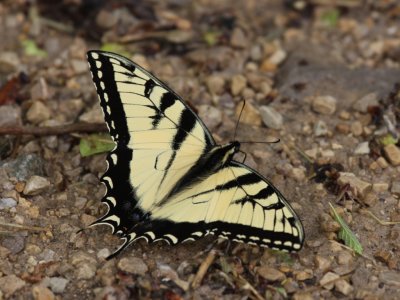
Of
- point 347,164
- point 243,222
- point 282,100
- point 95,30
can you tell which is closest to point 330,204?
point 347,164

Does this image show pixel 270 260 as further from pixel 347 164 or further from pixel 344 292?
pixel 347 164

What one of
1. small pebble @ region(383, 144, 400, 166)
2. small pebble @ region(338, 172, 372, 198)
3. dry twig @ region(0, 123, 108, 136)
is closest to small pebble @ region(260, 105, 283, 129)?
small pebble @ region(338, 172, 372, 198)

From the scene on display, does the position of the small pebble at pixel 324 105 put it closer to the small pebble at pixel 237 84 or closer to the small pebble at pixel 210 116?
the small pebble at pixel 237 84

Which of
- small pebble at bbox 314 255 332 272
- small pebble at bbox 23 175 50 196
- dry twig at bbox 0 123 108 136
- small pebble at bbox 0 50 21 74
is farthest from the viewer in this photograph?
small pebble at bbox 0 50 21 74

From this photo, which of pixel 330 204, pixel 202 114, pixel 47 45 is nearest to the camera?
pixel 330 204

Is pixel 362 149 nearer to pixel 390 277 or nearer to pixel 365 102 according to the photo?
pixel 365 102

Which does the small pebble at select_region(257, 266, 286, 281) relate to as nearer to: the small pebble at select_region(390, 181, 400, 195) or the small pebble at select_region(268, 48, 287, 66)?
the small pebble at select_region(390, 181, 400, 195)

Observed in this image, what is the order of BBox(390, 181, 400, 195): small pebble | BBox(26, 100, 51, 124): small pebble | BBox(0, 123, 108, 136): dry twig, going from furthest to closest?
1. BBox(26, 100, 51, 124): small pebble
2. BBox(0, 123, 108, 136): dry twig
3. BBox(390, 181, 400, 195): small pebble

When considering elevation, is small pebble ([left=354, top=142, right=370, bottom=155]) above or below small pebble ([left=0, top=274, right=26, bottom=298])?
above
